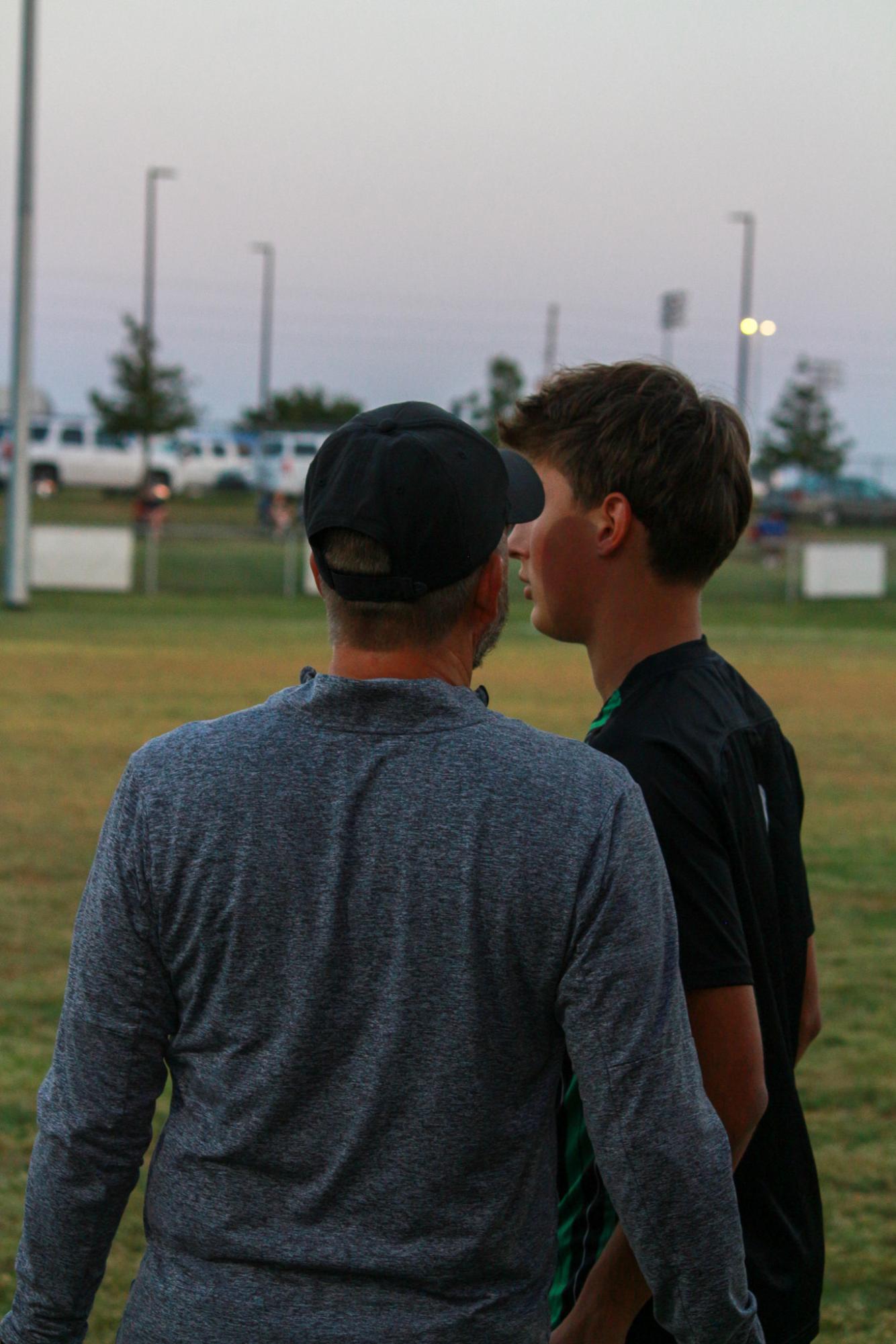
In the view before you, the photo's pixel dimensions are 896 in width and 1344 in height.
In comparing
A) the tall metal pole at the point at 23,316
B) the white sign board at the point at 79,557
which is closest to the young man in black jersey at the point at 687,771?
the tall metal pole at the point at 23,316

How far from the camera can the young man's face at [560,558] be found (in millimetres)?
2080

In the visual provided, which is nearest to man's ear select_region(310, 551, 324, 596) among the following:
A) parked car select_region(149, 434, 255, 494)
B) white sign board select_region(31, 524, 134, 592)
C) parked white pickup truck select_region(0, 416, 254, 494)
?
white sign board select_region(31, 524, 134, 592)

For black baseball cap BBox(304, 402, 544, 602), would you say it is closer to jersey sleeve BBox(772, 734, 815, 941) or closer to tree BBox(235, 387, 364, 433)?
jersey sleeve BBox(772, 734, 815, 941)

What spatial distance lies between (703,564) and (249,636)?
1943 cm

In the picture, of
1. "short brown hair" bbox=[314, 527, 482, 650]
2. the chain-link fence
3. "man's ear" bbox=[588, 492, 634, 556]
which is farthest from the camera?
the chain-link fence

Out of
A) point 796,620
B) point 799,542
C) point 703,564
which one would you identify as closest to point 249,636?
point 796,620

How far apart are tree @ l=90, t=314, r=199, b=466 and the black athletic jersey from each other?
163 ft

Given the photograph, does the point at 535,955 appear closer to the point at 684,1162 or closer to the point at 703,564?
the point at 684,1162

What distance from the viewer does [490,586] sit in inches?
66.8

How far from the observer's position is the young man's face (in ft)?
6.82

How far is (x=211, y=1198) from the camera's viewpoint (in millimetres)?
1579

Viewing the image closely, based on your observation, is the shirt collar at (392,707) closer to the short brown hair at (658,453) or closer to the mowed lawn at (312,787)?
the short brown hair at (658,453)

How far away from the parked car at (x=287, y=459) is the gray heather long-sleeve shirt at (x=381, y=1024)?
45.0m

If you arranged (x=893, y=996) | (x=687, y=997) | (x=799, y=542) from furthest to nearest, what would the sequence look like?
(x=799, y=542) < (x=893, y=996) < (x=687, y=997)
